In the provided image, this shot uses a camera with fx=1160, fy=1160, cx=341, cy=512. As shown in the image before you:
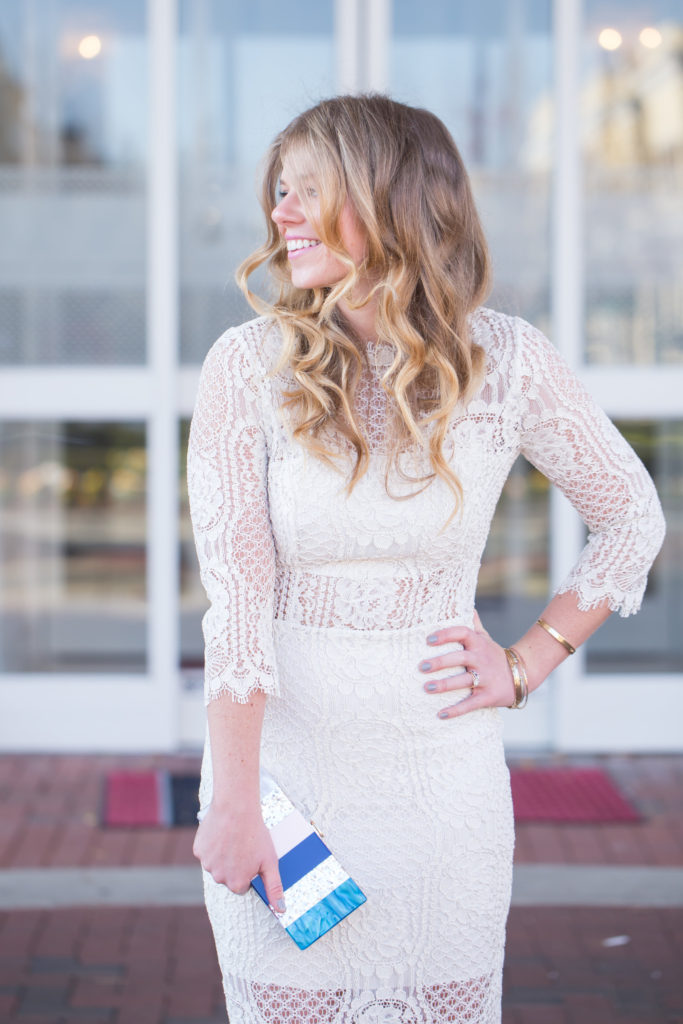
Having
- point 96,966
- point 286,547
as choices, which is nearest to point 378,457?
point 286,547

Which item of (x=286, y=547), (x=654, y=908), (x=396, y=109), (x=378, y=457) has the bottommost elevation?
(x=654, y=908)

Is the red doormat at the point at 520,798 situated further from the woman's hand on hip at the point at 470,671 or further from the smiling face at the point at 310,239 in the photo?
the smiling face at the point at 310,239

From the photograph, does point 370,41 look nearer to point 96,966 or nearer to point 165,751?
point 165,751

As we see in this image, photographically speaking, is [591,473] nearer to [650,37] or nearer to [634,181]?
[634,181]

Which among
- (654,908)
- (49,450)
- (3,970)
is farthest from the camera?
(49,450)

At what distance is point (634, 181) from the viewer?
5125mm

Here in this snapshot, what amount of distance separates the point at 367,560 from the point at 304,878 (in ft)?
1.44

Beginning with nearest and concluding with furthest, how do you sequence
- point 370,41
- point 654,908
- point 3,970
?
point 3,970, point 654,908, point 370,41

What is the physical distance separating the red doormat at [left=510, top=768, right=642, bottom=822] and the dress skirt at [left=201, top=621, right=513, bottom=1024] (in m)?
2.70

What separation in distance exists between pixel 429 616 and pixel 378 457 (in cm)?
24

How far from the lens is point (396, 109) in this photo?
1588mm

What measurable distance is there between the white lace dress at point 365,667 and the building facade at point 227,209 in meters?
3.34

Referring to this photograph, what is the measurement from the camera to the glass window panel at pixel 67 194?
16.4 ft

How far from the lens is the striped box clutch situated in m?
1.53
